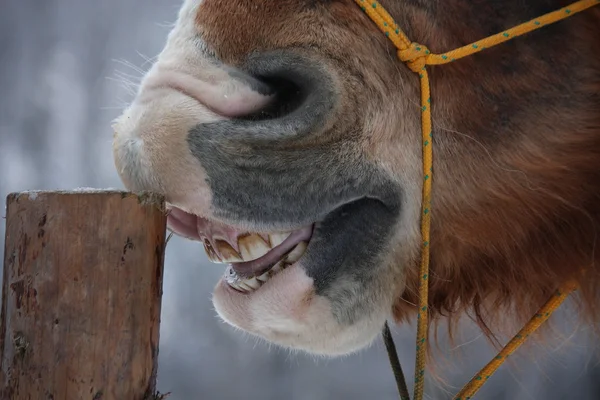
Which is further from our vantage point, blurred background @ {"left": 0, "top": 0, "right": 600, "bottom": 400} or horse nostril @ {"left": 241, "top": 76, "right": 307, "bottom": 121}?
blurred background @ {"left": 0, "top": 0, "right": 600, "bottom": 400}

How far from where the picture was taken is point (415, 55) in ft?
2.47

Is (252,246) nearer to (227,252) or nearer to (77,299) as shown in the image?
(227,252)

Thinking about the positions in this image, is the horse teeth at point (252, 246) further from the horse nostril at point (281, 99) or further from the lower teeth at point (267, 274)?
the horse nostril at point (281, 99)

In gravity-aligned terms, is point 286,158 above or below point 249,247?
above

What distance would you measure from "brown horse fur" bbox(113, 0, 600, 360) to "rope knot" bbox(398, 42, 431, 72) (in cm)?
1

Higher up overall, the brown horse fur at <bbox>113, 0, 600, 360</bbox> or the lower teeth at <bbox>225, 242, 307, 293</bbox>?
the brown horse fur at <bbox>113, 0, 600, 360</bbox>

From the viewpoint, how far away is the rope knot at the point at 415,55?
2.47ft

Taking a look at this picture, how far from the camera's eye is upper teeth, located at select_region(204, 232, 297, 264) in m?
0.80

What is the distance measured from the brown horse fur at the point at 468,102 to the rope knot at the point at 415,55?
0.04 ft

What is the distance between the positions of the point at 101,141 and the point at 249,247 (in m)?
2.51

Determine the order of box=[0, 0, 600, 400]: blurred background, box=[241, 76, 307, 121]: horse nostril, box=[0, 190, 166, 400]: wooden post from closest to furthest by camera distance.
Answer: box=[0, 190, 166, 400]: wooden post
box=[241, 76, 307, 121]: horse nostril
box=[0, 0, 600, 400]: blurred background

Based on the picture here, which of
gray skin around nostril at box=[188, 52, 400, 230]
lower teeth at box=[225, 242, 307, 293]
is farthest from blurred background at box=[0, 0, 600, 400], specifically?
gray skin around nostril at box=[188, 52, 400, 230]

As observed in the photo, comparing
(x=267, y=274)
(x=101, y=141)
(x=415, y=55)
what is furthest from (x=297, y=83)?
(x=101, y=141)

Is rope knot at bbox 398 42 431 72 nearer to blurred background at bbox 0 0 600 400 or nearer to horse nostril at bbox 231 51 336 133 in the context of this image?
horse nostril at bbox 231 51 336 133
